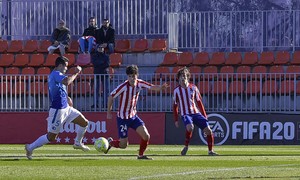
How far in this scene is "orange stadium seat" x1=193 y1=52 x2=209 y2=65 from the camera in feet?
103

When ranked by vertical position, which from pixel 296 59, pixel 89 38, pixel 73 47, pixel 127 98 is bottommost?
pixel 127 98

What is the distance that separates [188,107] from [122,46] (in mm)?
11443

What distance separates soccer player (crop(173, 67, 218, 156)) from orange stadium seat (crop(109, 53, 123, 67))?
32.0ft

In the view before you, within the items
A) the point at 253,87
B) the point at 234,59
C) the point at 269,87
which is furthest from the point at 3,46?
the point at 269,87

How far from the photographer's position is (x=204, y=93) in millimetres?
28938

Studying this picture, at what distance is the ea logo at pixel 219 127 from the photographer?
93.5ft

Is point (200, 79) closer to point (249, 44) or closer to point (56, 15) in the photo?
point (249, 44)

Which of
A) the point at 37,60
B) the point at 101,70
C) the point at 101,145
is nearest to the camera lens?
the point at 101,145

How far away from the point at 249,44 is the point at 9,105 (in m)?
8.30

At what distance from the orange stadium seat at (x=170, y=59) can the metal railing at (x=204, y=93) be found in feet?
7.89

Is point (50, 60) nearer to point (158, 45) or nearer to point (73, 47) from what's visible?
point (73, 47)

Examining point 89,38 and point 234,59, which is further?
point 234,59

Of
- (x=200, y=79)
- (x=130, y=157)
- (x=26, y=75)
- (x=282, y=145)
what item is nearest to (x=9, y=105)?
(x=26, y=75)

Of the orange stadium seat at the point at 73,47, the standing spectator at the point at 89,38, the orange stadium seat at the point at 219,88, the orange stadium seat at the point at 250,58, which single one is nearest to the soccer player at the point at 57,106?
the orange stadium seat at the point at 219,88
